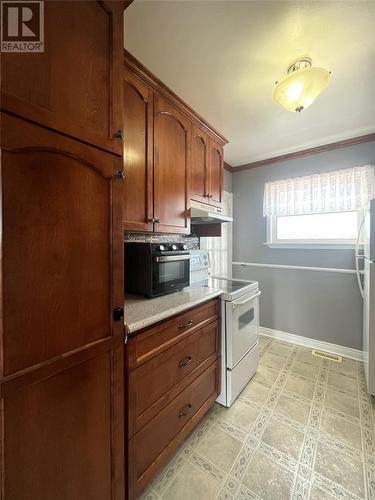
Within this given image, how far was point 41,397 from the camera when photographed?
665mm

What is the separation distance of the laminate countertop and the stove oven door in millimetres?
211

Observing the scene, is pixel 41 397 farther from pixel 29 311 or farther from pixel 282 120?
pixel 282 120

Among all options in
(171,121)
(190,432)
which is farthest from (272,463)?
(171,121)

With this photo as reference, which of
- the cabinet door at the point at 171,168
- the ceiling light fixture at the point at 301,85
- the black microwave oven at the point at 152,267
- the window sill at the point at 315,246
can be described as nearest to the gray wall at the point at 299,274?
the window sill at the point at 315,246

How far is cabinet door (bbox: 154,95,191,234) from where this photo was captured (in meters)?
1.50

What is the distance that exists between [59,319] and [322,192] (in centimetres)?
284

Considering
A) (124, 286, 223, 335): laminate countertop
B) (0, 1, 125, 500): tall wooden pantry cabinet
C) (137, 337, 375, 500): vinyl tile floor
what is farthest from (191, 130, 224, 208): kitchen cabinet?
(137, 337, 375, 500): vinyl tile floor

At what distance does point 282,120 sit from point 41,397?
2.58 m

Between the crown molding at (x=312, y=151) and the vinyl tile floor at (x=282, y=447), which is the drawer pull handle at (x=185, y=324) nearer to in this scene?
the vinyl tile floor at (x=282, y=447)

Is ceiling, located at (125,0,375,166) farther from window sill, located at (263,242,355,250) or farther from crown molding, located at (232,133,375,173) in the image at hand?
window sill, located at (263,242,355,250)

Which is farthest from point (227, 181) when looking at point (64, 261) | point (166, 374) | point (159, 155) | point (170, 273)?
point (64, 261)

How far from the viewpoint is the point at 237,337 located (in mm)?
1698

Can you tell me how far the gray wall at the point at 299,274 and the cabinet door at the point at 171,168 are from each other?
61.4 inches

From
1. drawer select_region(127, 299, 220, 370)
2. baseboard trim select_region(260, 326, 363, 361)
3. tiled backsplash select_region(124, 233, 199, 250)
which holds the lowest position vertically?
baseboard trim select_region(260, 326, 363, 361)
